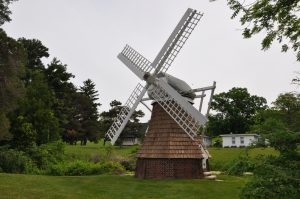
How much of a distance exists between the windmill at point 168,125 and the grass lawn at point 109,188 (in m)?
1.14

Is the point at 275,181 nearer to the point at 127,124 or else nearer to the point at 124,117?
the point at 124,117

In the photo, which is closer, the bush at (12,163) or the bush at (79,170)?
the bush at (12,163)

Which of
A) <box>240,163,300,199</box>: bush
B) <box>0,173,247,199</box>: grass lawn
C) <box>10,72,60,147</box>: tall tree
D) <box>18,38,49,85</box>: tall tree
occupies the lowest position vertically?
<box>0,173,247,199</box>: grass lawn

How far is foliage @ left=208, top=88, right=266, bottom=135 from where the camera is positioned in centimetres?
6519

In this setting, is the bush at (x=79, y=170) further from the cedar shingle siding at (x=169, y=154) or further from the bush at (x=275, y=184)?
the bush at (x=275, y=184)

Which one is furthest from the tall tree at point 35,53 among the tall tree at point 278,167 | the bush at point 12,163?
the tall tree at point 278,167

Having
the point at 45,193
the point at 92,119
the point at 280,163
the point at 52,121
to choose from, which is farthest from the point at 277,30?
the point at 92,119

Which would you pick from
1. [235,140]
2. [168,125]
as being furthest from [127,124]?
[168,125]

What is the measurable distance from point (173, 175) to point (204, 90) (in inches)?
211

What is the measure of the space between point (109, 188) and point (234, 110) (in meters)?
52.9

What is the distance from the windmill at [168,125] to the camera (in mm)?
18844

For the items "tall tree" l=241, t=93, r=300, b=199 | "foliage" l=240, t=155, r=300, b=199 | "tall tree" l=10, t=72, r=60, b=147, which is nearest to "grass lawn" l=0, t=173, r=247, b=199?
"tall tree" l=241, t=93, r=300, b=199

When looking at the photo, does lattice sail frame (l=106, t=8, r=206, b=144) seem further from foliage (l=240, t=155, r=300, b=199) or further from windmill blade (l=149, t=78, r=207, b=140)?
foliage (l=240, t=155, r=300, b=199)

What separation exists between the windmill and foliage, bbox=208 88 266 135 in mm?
46138
